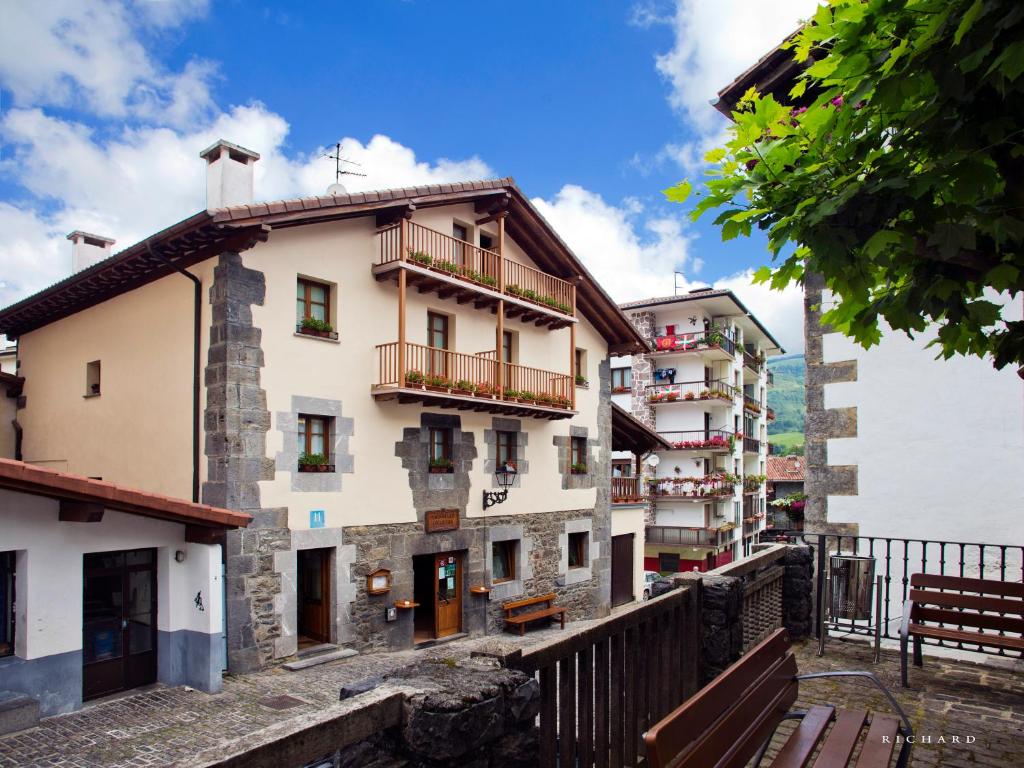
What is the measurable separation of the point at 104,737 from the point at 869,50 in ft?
32.3

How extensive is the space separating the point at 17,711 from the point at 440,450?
857 cm

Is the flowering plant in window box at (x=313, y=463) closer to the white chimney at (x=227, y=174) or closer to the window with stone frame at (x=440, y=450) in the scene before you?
the window with stone frame at (x=440, y=450)

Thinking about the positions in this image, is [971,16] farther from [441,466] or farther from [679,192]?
[441,466]

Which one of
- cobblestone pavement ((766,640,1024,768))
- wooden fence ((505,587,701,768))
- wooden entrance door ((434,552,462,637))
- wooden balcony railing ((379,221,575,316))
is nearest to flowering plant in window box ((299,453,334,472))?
wooden entrance door ((434,552,462,637))

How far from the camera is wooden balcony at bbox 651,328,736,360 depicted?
33.0 metres

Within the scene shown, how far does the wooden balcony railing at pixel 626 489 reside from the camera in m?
22.2

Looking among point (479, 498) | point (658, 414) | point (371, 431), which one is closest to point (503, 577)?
point (479, 498)

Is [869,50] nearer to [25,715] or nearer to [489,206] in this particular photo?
[25,715]

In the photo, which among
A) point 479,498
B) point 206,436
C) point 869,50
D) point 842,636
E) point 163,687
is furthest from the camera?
point 479,498

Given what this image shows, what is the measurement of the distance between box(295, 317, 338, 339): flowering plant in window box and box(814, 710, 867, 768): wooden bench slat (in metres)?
10.9

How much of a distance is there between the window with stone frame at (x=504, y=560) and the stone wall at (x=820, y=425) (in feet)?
33.0

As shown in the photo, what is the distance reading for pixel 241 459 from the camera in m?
11.5

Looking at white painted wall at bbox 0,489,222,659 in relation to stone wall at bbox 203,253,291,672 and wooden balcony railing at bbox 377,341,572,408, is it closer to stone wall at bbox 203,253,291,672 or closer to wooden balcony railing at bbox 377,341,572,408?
stone wall at bbox 203,253,291,672

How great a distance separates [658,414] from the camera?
35.0m
